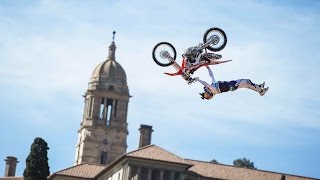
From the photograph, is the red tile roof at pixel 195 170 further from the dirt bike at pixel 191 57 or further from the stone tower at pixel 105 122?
the dirt bike at pixel 191 57

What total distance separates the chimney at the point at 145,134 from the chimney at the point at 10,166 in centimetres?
2193

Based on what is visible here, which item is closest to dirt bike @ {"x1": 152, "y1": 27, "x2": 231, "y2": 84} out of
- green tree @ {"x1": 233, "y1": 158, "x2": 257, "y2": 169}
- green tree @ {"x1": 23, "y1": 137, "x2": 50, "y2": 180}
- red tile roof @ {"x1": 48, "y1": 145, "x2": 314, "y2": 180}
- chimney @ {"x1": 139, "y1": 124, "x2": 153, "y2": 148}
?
green tree @ {"x1": 23, "y1": 137, "x2": 50, "y2": 180}

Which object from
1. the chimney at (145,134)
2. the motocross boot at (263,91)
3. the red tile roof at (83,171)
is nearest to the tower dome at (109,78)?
the chimney at (145,134)

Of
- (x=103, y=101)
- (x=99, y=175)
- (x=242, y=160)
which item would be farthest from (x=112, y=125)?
(x=242, y=160)

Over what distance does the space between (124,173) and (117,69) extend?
40.1m

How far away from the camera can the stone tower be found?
449ft

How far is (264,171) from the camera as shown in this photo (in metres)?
107

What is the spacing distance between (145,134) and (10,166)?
23.8m

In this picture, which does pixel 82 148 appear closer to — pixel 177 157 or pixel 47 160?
pixel 177 157

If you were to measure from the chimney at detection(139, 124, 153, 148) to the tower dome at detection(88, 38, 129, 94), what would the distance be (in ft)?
52.3

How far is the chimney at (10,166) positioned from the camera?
133m

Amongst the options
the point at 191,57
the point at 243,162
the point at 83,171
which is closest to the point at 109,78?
the point at 83,171

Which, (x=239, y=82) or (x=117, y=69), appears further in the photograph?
(x=117, y=69)

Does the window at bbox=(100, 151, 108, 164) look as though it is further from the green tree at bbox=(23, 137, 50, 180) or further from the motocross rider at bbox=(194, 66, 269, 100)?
the motocross rider at bbox=(194, 66, 269, 100)
